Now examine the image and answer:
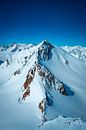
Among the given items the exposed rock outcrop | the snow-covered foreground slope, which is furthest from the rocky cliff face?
the exposed rock outcrop

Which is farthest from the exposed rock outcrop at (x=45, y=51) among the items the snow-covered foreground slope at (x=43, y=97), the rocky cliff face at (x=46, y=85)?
the rocky cliff face at (x=46, y=85)

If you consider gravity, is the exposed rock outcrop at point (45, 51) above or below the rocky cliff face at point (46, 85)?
above

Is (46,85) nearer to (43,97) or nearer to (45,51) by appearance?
(43,97)

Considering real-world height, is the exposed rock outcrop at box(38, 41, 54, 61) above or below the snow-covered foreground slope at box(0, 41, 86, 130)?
above

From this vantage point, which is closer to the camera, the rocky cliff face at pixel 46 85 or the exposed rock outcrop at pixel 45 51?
the rocky cliff face at pixel 46 85

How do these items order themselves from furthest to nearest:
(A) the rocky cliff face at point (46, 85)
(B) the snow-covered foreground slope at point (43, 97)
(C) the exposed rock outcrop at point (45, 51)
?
(C) the exposed rock outcrop at point (45, 51), (A) the rocky cliff face at point (46, 85), (B) the snow-covered foreground slope at point (43, 97)

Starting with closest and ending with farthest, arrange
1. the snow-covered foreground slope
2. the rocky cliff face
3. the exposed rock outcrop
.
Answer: the snow-covered foreground slope < the rocky cliff face < the exposed rock outcrop

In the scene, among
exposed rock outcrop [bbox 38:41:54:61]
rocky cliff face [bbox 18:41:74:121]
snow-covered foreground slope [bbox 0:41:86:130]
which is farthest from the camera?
exposed rock outcrop [bbox 38:41:54:61]

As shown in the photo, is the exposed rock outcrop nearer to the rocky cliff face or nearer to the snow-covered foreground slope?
the snow-covered foreground slope

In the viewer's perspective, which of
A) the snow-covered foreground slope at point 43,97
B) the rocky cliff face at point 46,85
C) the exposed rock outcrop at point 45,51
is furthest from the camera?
the exposed rock outcrop at point 45,51

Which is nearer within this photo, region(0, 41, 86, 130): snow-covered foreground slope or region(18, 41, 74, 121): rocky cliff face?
Result: region(0, 41, 86, 130): snow-covered foreground slope

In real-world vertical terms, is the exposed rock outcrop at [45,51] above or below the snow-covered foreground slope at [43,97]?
above

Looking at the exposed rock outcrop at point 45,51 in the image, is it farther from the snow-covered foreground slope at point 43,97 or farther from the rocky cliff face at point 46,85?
the rocky cliff face at point 46,85

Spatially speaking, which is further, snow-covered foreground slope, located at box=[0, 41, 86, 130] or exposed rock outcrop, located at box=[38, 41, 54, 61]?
exposed rock outcrop, located at box=[38, 41, 54, 61]
